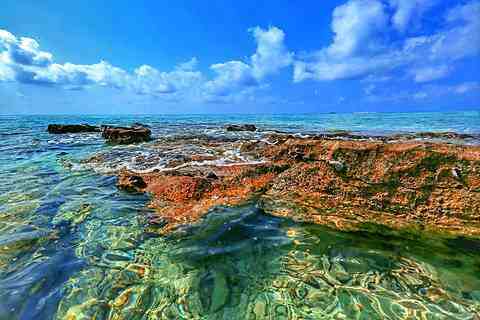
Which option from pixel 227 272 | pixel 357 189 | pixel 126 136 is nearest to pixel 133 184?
pixel 227 272

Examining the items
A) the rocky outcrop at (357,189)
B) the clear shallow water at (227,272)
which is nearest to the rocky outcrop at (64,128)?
the rocky outcrop at (357,189)

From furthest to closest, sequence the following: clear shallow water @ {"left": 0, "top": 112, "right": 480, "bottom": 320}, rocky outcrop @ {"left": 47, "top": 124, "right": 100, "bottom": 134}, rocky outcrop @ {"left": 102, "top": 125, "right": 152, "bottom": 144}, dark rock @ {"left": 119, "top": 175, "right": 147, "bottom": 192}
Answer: rocky outcrop @ {"left": 47, "top": 124, "right": 100, "bottom": 134} < rocky outcrop @ {"left": 102, "top": 125, "right": 152, "bottom": 144} < dark rock @ {"left": 119, "top": 175, "right": 147, "bottom": 192} < clear shallow water @ {"left": 0, "top": 112, "right": 480, "bottom": 320}

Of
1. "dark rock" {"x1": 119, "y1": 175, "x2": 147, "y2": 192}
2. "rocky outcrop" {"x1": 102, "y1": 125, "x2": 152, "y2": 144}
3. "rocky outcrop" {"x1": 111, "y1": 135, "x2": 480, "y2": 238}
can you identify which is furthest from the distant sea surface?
"dark rock" {"x1": 119, "y1": 175, "x2": 147, "y2": 192}

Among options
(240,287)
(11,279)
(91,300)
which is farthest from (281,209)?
(11,279)

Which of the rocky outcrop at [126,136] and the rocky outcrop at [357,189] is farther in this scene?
the rocky outcrop at [126,136]

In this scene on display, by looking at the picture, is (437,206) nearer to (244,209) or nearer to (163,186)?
(244,209)

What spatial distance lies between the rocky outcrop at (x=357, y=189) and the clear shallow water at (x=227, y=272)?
366 millimetres

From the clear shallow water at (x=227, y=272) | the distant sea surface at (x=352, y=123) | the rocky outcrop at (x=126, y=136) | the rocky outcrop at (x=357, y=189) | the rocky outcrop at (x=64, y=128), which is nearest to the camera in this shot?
the clear shallow water at (x=227, y=272)

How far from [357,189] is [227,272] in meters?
2.86

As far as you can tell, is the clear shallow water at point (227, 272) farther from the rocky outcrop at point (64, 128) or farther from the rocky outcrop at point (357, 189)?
the rocky outcrop at point (64, 128)

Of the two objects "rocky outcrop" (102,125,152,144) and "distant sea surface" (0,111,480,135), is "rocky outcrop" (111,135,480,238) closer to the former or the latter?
"rocky outcrop" (102,125,152,144)

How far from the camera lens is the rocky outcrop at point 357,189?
402 centimetres

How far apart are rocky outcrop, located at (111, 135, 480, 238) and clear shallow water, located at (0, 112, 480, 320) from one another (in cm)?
37

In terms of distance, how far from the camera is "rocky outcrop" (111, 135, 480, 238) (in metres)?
4.02
